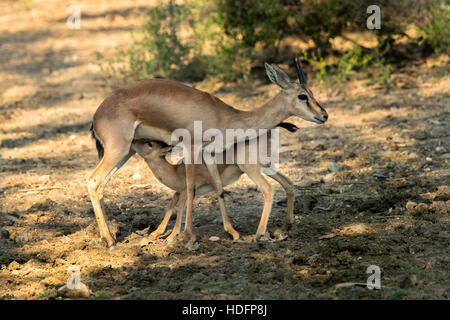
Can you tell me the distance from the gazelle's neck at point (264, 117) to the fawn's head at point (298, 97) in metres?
0.10

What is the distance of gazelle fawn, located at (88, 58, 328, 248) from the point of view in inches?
257

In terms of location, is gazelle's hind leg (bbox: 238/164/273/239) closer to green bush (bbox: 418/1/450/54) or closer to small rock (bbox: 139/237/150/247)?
small rock (bbox: 139/237/150/247)

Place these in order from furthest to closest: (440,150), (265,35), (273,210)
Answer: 1. (265,35)
2. (440,150)
3. (273,210)

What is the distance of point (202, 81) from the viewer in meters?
12.4

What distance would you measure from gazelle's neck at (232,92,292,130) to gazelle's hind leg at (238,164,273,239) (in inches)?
16.4

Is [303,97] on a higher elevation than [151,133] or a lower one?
higher

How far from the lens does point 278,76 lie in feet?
21.7

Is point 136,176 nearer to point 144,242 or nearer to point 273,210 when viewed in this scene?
point 273,210

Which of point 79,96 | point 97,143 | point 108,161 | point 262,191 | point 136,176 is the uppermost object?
point 79,96

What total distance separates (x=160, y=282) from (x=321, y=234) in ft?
5.89

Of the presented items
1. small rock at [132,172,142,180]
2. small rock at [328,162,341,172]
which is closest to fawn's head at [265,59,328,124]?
small rock at [328,162,341,172]

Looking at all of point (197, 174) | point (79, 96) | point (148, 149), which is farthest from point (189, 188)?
point (79, 96)

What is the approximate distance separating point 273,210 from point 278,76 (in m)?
1.62

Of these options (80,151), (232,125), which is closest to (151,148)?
(232,125)
